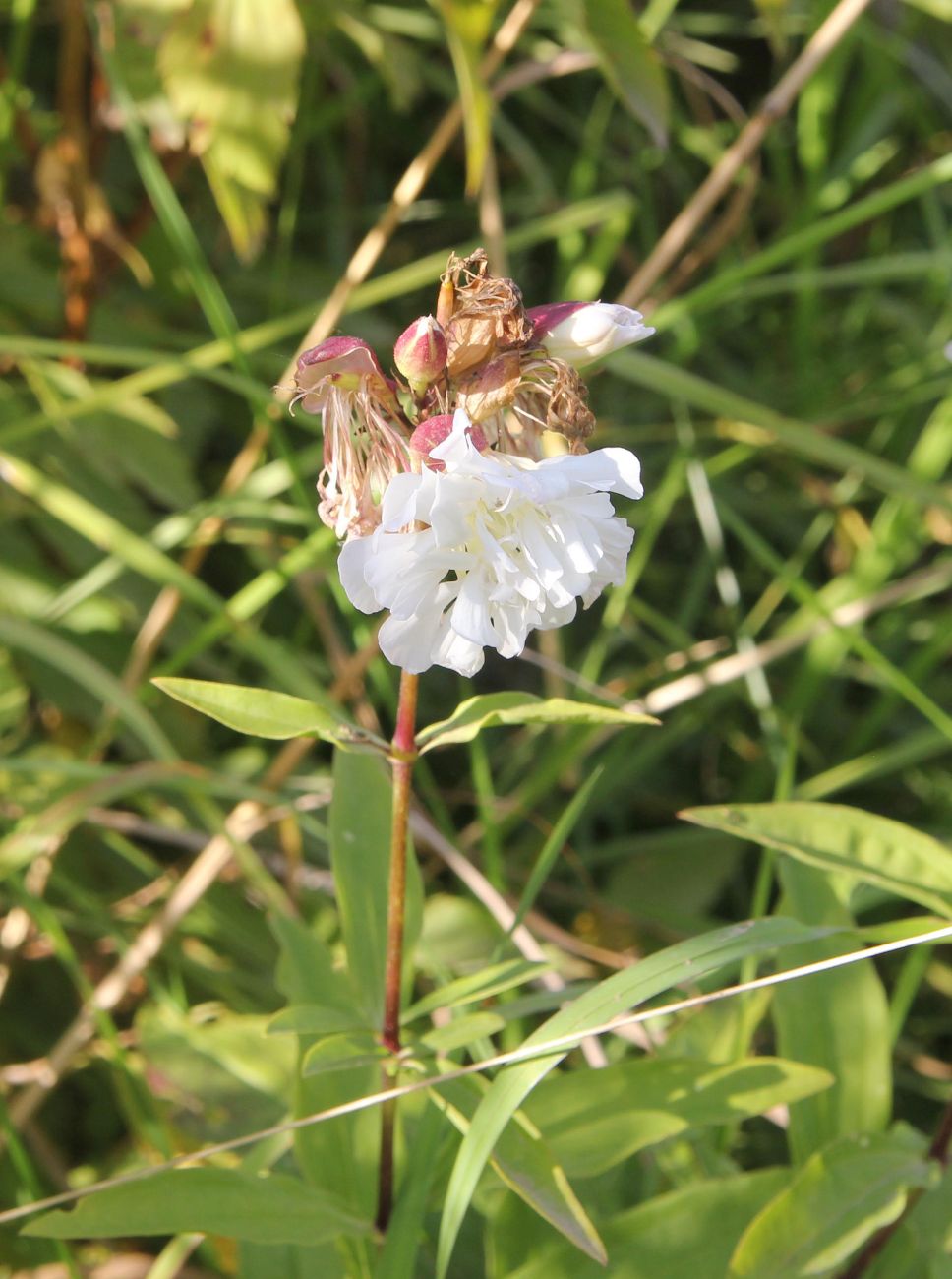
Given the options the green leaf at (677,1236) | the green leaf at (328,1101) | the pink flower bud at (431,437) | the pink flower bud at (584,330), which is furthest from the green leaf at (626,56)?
the green leaf at (677,1236)

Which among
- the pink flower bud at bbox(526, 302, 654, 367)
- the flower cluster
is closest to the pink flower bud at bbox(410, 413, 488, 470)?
the flower cluster

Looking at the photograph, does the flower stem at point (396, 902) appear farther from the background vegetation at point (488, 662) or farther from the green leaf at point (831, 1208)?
the green leaf at point (831, 1208)

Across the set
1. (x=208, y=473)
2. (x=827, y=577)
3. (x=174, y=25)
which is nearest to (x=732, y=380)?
(x=827, y=577)

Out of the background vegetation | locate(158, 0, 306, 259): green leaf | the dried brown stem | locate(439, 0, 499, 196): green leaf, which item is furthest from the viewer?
the dried brown stem

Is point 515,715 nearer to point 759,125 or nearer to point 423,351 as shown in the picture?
point 423,351

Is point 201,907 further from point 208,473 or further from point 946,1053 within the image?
point 946,1053

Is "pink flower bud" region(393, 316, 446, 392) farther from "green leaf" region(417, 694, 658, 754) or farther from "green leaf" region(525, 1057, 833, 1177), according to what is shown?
"green leaf" region(525, 1057, 833, 1177)

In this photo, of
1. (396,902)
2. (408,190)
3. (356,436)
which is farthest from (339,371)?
(408,190)
